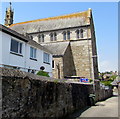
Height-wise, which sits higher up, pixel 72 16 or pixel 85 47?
pixel 72 16

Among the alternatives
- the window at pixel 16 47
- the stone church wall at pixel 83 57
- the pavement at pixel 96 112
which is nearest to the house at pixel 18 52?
the window at pixel 16 47

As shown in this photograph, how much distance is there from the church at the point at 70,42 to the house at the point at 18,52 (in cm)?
958

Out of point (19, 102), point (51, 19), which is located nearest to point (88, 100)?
point (19, 102)

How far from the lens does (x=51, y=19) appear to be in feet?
135

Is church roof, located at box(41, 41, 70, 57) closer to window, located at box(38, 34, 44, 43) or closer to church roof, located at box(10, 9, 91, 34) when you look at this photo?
window, located at box(38, 34, 44, 43)

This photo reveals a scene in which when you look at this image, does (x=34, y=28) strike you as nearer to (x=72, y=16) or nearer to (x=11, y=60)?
(x=72, y=16)

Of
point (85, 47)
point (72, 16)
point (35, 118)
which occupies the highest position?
point (72, 16)

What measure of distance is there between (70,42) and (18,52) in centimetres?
2172

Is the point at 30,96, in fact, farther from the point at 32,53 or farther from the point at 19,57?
the point at 32,53

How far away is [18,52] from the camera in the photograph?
565 inches

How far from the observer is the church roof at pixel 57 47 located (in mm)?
28711

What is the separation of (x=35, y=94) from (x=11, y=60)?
846 centimetres

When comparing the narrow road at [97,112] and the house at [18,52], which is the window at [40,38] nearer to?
the house at [18,52]

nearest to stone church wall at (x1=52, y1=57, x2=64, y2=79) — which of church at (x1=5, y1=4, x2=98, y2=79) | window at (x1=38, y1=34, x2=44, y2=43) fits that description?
church at (x1=5, y1=4, x2=98, y2=79)
